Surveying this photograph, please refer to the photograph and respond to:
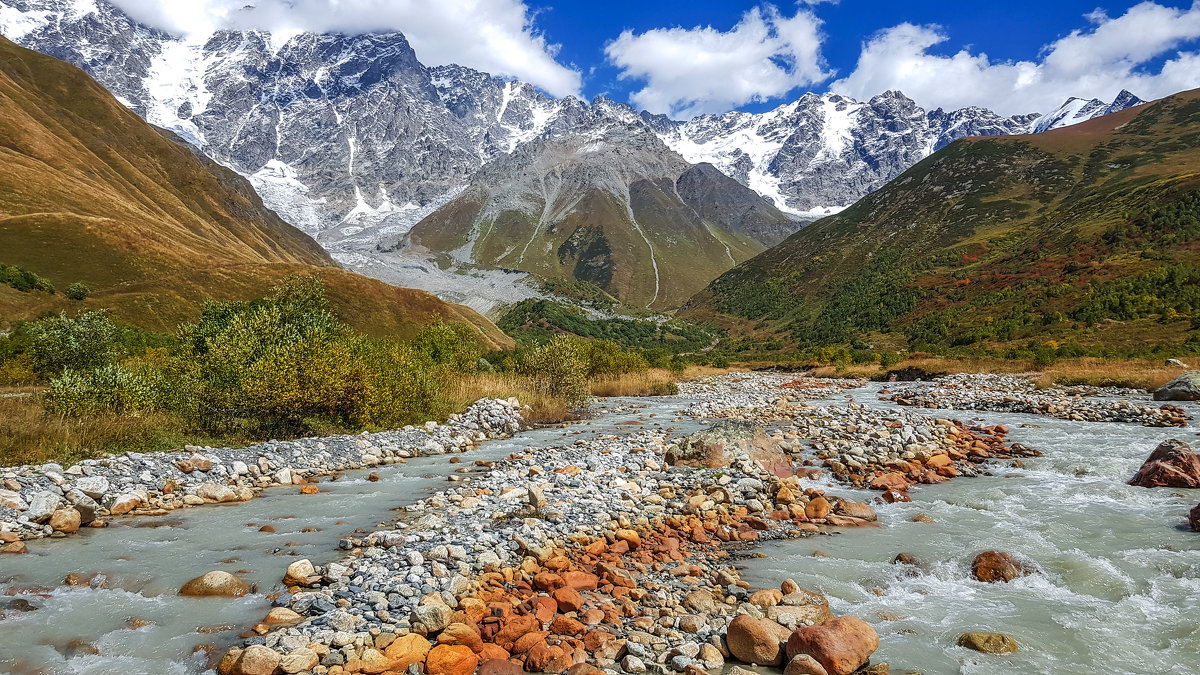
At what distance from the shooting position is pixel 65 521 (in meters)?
11.6

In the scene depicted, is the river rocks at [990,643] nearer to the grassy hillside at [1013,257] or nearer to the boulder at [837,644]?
the boulder at [837,644]

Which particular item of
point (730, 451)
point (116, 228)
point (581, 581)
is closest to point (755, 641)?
point (581, 581)

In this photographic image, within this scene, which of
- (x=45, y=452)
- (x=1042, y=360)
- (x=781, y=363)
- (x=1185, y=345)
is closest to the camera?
(x=45, y=452)

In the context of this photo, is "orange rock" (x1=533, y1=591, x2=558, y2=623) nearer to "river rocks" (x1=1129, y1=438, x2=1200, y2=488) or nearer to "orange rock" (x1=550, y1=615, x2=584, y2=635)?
"orange rock" (x1=550, y1=615, x2=584, y2=635)

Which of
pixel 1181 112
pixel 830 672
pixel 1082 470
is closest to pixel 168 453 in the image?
pixel 830 672

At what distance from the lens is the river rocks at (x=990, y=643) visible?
26.8 ft

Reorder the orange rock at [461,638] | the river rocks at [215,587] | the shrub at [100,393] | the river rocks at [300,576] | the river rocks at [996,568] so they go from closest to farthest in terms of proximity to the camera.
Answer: the orange rock at [461,638], the river rocks at [215,587], the river rocks at [300,576], the river rocks at [996,568], the shrub at [100,393]

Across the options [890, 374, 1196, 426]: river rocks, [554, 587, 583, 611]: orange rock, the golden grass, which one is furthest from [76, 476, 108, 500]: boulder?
the golden grass

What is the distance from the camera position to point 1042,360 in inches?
2005

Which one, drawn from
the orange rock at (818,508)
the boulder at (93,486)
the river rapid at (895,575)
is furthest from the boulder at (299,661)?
the orange rock at (818,508)

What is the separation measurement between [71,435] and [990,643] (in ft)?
74.1

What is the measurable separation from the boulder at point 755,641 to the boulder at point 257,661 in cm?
600

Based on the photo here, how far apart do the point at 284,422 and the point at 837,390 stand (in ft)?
156

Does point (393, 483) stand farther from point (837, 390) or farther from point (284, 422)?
point (837, 390)
